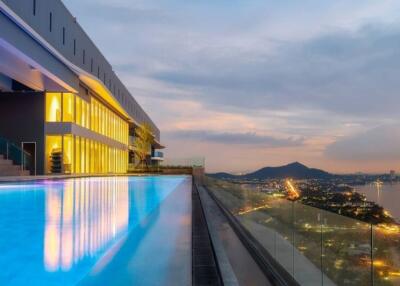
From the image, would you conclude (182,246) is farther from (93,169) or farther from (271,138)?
(271,138)

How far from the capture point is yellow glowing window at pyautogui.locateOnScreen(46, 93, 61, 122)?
2608 cm

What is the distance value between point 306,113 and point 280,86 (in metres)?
4.78

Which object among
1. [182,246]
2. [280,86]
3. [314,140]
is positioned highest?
[280,86]

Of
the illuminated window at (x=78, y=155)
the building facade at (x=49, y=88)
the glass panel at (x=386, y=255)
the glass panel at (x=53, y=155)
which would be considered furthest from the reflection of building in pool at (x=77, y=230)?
the illuminated window at (x=78, y=155)

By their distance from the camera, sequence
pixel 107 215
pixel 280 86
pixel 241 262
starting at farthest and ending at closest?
pixel 280 86 → pixel 241 262 → pixel 107 215

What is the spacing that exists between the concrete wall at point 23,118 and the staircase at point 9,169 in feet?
16.3

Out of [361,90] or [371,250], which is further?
[361,90]

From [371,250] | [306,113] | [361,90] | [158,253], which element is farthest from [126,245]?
[306,113]

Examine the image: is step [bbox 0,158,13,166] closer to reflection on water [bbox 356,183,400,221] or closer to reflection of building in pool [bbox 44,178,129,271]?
reflection of building in pool [bbox 44,178,129,271]

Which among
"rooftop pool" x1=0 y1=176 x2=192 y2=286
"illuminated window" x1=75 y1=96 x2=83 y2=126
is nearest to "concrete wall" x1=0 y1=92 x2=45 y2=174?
"illuminated window" x1=75 y1=96 x2=83 y2=126

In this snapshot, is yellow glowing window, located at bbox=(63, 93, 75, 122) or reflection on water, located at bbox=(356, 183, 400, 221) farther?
yellow glowing window, located at bbox=(63, 93, 75, 122)

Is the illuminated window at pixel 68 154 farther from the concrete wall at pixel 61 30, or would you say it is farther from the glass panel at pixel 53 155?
the concrete wall at pixel 61 30

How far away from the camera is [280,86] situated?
36.5 meters

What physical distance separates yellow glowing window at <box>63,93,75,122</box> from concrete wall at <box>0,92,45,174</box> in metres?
1.64
